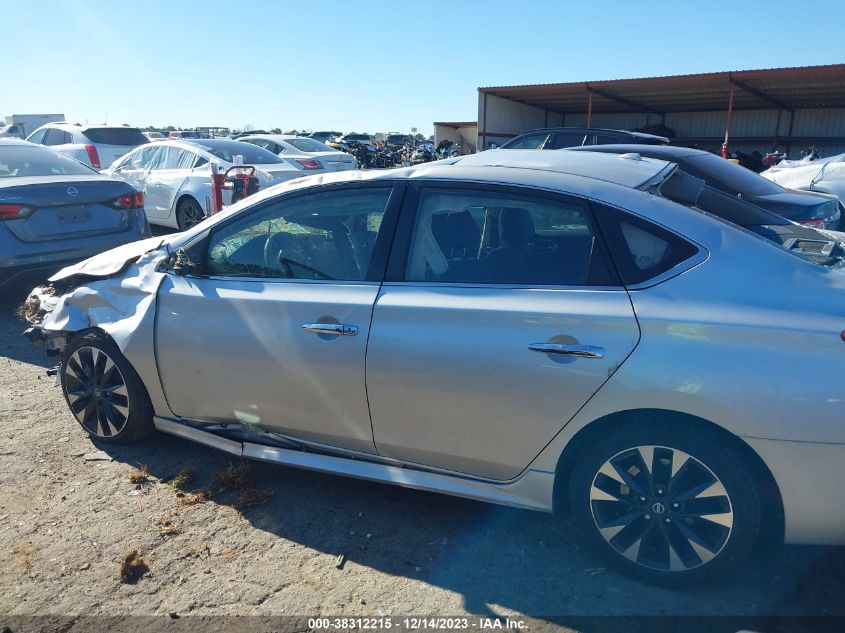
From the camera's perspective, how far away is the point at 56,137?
50.5 ft

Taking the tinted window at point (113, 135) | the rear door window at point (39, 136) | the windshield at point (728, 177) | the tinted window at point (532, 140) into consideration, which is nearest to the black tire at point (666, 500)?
the windshield at point (728, 177)

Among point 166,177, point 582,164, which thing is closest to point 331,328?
point 582,164

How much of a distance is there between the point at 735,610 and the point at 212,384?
2.51m

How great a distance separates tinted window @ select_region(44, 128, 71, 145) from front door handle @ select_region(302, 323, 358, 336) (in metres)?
14.9

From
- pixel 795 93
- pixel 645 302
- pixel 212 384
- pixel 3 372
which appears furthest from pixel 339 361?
pixel 795 93

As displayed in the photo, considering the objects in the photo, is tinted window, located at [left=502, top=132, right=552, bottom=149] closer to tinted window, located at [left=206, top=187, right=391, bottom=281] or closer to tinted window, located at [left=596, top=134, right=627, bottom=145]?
tinted window, located at [left=596, top=134, right=627, bottom=145]

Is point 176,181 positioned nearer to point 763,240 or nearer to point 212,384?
point 212,384

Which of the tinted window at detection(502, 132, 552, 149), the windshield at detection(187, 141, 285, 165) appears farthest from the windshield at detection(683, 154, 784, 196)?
the windshield at detection(187, 141, 285, 165)

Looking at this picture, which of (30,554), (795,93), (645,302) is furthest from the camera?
(795,93)

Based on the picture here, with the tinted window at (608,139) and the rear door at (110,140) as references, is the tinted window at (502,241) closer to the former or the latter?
the tinted window at (608,139)

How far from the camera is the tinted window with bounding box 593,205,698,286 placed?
100 inches

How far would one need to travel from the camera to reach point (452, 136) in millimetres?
30938

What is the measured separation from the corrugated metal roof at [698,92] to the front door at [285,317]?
62.2 feet

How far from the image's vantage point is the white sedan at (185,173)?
9797 millimetres
